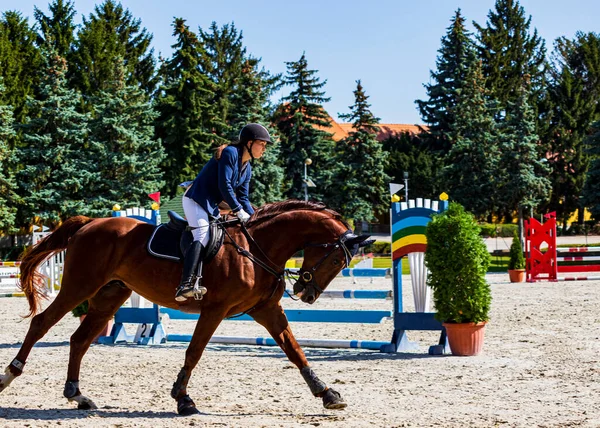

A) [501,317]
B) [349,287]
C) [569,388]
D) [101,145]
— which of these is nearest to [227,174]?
[569,388]

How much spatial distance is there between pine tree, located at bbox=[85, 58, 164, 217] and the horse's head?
34360mm

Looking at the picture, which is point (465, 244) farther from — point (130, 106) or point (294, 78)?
point (294, 78)

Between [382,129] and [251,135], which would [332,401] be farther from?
[382,129]

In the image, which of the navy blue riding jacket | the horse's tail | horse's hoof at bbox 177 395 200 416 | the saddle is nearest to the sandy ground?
horse's hoof at bbox 177 395 200 416

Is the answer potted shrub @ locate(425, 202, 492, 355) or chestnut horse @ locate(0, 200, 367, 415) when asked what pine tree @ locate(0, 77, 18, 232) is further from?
chestnut horse @ locate(0, 200, 367, 415)

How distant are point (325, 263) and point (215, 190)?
3.89ft

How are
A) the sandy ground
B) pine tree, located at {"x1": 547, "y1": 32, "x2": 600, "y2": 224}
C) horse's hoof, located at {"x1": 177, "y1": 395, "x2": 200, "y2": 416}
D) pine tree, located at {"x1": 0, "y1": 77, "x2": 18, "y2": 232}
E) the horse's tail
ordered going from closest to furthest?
the sandy ground → horse's hoof, located at {"x1": 177, "y1": 395, "x2": 200, "y2": 416} → the horse's tail → pine tree, located at {"x1": 0, "y1": 77, "x2": 18, "y2": 232} → pine tree, located at {"x1": 547, "y1": 32, "x2": 600, "y2": 224}

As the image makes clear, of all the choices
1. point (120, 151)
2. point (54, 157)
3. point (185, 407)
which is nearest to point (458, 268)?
point (185, 407)

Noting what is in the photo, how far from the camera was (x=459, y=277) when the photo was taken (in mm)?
8781

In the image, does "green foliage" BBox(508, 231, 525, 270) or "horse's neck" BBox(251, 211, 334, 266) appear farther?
"green foliage" BBox(508, 231, 525, 270)

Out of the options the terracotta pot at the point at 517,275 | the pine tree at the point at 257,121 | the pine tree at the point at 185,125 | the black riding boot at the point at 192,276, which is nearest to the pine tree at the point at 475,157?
the pine tree at the point at 257,121

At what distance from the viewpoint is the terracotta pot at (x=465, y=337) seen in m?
8.85

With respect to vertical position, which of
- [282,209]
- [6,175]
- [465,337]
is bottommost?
[465,337]

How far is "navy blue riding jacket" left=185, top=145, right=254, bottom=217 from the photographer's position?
19.9 ft
